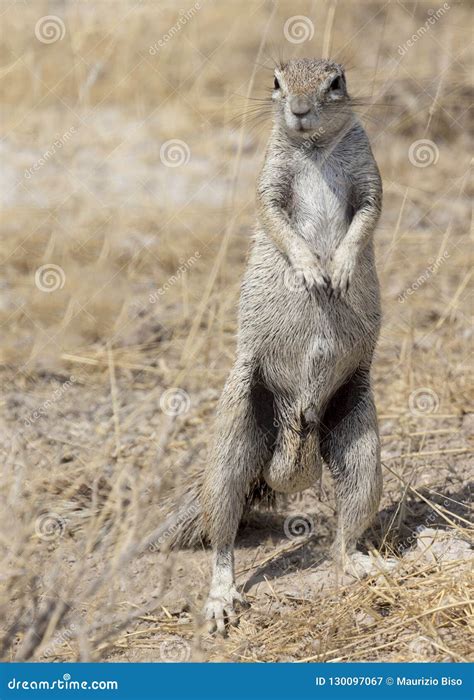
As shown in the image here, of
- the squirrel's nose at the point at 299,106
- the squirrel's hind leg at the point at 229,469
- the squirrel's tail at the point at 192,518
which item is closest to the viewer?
the squirrel's nose at the point at 299,106

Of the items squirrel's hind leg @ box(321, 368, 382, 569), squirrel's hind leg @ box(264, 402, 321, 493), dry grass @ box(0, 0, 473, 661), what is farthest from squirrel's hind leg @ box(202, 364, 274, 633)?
squirrel's hind leg @ box(321, 368, 382, 569)

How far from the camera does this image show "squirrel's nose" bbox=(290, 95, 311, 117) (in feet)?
14.5

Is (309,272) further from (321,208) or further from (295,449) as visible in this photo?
(295,449)

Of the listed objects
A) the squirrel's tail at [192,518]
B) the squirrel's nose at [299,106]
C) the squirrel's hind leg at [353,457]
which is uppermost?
the squirrel's nose at [299,106]

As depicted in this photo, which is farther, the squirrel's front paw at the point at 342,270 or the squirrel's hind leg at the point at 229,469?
the squirrel's hind leg at the point at 229,469

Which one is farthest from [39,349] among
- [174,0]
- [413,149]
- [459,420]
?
[174,0]

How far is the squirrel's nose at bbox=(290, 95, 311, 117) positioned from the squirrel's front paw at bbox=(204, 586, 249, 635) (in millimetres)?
2277

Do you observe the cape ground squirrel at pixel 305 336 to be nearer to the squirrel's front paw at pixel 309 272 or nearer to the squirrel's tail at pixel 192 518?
the squirrel's front paw at pixel 309 272

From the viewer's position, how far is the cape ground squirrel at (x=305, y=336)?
4676 millimetres

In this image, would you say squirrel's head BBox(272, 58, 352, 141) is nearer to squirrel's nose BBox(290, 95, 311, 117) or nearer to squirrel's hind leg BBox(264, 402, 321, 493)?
squirrel's nose BBox(290, 95, 311, 117)

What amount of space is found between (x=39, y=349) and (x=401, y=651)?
420 cm

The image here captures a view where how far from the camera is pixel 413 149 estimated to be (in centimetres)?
1041

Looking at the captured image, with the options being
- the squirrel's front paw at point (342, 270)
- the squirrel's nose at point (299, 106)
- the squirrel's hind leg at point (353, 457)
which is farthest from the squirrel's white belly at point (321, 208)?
the squirrel's hind leg at point (353, 457)

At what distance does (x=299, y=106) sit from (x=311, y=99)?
104 millimetres
